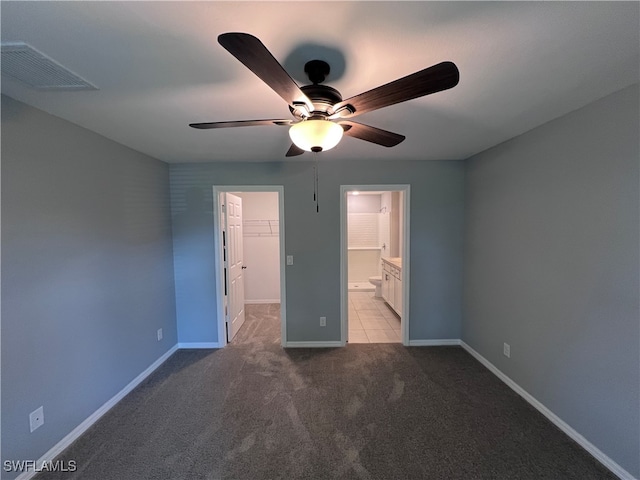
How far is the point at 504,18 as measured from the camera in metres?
1.00

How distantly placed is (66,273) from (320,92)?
214cm

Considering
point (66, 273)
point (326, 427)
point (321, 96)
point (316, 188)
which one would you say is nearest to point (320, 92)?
point (321, 96)

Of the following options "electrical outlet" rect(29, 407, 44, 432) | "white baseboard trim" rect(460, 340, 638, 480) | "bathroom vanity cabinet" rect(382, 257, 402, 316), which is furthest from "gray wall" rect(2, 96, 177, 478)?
"white baseboard trim" rect(460, 340, 638, 480)

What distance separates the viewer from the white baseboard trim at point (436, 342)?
336 centimetres

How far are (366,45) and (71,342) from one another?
8.73 ft

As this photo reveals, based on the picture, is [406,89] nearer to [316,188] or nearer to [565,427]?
[316,188]

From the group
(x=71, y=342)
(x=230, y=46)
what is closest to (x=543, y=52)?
(x=230, y=46)

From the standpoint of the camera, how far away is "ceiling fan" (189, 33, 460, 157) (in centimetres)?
88

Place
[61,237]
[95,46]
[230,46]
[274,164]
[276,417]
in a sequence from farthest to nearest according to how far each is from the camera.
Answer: [274,164] → [276,417] → [61,237] → [95,46] → [230,46]

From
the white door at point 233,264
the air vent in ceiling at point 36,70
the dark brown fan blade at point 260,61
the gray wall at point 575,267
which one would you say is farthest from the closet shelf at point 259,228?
the dark brown fan blade at point 260,61

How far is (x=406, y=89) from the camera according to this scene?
1.04 metres

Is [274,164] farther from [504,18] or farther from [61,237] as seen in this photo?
[504,18]

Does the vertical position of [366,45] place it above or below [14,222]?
above

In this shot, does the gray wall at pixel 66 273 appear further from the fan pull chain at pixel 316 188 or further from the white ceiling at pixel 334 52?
the fan pull chain at pixel 316 188
